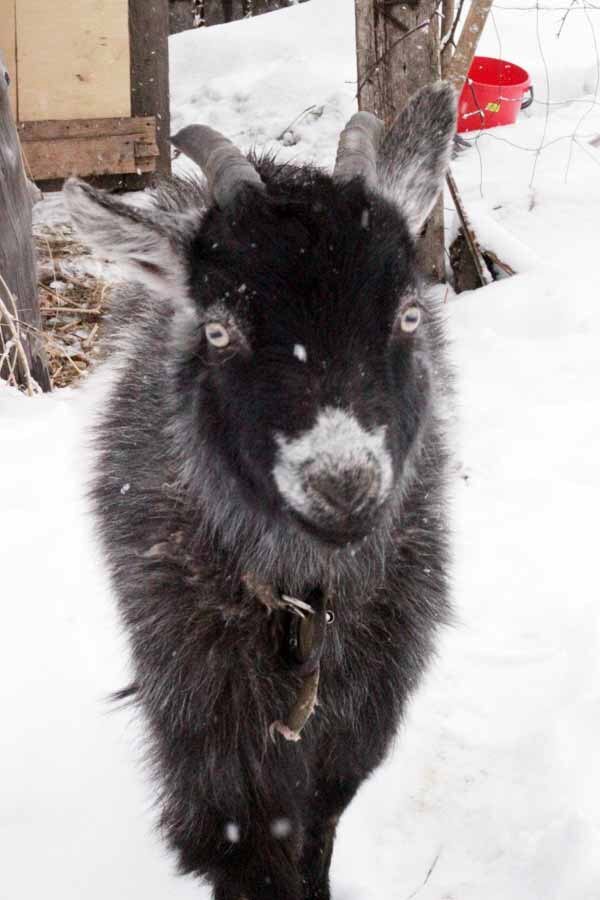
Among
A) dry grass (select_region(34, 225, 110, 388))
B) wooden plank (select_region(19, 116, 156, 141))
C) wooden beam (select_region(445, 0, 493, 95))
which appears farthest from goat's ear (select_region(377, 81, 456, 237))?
wooden plank (select_region(19, 116, 156, 141))

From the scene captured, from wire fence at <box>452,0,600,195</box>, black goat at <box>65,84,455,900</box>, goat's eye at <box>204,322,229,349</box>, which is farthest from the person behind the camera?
wire fence at <box>452,0,600,195</box>

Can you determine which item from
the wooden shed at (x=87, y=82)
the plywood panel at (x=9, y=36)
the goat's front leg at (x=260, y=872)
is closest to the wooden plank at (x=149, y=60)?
the wooden shed at (x=87, y=82)

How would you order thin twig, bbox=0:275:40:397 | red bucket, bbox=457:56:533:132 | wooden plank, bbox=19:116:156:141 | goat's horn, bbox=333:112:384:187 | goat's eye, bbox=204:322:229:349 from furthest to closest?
red bucket, bbox=457:56:533:132 → wooden plank, bbox=19:116:156:141 → thin twig, bbox=0:275:40:397 → goat's horn, bbox=333:112:384:187 → goat's eye, bbox=204:322:229:349

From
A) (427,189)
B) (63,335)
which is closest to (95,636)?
(427,189)

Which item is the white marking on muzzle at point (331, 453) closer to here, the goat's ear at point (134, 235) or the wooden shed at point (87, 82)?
the goat's ear at point (134, 235)

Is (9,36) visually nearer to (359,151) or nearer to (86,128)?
(86,128)

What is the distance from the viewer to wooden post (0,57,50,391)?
5.45 meters

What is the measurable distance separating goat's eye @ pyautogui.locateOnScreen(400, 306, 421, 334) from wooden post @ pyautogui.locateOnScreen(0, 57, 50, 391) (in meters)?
3.24

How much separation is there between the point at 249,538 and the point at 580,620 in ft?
5.52

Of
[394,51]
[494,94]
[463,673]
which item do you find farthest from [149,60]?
[463,673]

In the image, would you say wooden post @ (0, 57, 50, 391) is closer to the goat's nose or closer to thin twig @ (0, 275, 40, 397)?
thin twig @ (0, 275, 40, 397)

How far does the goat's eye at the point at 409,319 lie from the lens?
8.19 ft

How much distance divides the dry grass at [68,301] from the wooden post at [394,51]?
205 centimetres

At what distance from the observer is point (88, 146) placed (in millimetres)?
8617
